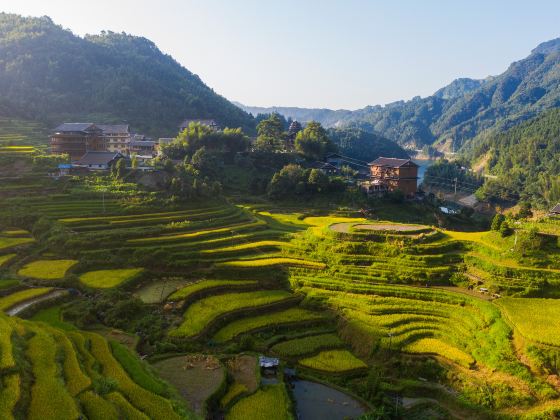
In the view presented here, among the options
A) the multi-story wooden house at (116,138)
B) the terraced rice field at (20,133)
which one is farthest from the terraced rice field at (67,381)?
the multi-story wooden house at (116,138)

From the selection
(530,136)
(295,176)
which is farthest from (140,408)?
(530,136)

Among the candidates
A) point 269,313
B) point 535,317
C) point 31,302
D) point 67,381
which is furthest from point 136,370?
point 535,317

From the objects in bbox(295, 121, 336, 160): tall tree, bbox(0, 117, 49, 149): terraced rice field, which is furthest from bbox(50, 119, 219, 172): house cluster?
bbox(295, 121, 336, 160): tall tree

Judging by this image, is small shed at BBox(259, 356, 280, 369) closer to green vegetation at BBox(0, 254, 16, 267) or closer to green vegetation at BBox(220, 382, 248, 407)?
green vegetation at BBox(220, 382, 248, 407)

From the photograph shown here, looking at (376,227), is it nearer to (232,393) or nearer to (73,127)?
(232,393)

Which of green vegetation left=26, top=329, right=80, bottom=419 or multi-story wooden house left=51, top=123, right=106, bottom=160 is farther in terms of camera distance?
multi-story wooden house left=51, top=123, right=106, bottom=160
